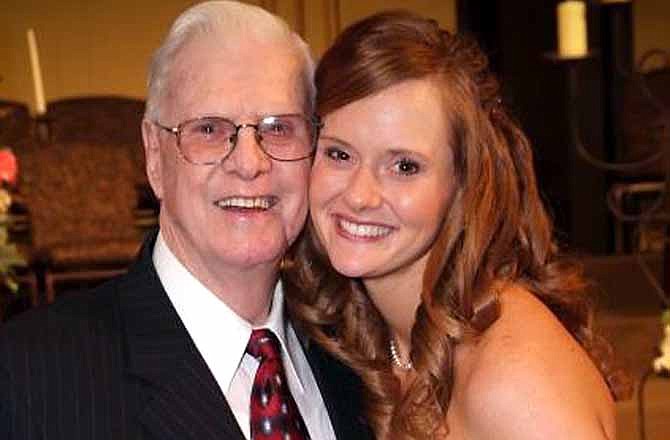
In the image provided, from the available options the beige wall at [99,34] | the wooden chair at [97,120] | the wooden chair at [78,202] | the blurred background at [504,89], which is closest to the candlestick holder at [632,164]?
the blurred background at [504,89]

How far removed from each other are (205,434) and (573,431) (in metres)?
0.51

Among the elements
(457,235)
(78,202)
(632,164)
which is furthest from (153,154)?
(632,164)

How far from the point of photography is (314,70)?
6.76 ft

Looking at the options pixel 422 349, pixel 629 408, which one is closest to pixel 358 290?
pixel 422 349

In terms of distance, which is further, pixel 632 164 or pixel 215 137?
pixel 632 164

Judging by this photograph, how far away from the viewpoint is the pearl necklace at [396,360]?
2.27 meters

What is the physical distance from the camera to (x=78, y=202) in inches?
260

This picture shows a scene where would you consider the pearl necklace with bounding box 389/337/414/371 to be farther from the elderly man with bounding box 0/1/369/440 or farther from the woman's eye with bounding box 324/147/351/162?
the woman's eye with bounding box 324/147/351/162

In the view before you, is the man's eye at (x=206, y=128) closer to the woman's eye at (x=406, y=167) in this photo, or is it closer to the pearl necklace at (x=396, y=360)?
the woman's eye at (x=406, y=167)

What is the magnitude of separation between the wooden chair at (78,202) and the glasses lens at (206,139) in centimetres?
449

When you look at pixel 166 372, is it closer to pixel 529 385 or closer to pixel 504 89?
pixel 529 385

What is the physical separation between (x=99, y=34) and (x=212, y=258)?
26.7 ft

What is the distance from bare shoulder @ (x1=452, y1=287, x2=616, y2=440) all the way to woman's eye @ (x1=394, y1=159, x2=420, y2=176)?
10.0 inches

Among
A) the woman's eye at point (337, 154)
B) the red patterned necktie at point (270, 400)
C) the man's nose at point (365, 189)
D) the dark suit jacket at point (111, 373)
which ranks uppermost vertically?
the woman's eye at point (337, 154)
